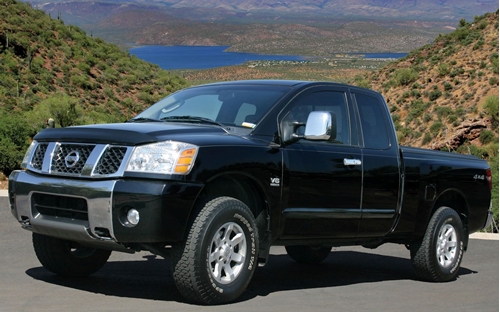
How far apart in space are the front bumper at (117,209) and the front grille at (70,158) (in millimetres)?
106

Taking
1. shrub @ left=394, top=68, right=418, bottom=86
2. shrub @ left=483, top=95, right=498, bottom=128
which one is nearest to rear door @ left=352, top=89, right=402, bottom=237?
shrub @ left=483, top=95, right=498, bottom=128

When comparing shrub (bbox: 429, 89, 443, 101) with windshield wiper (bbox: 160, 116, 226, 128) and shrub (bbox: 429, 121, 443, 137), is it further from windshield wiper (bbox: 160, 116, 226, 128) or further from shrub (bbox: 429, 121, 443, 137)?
windshield wiper (bbox: 160, 116, 226, 128)

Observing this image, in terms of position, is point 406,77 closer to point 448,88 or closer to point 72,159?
point 448,88

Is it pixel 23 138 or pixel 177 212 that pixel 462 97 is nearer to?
pixel 23 138

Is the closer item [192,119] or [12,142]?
[192,119]

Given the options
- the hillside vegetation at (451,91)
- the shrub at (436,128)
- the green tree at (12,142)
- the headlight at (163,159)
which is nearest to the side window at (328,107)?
the headlight at (163,159)

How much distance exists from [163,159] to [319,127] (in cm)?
162

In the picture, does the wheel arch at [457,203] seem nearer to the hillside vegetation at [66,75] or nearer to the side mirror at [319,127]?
the side mirror at [319,127]

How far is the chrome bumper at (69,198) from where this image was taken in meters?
6.50

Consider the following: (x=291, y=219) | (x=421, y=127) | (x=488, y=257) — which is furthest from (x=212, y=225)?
(x=421, y=127)

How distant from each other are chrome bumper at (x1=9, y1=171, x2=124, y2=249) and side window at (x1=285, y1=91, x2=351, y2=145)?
7.18 feet

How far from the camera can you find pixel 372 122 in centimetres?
888

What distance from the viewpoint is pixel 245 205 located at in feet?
23.2

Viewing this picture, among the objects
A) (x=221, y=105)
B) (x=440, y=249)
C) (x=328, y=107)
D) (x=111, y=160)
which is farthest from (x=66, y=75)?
(x=111, y=160)
